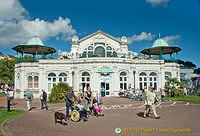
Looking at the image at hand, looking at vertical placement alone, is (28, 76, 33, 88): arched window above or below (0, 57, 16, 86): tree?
below

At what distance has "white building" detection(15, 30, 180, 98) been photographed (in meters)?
22.9

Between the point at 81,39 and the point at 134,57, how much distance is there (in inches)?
420

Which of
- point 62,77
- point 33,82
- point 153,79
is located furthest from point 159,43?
point 33,82

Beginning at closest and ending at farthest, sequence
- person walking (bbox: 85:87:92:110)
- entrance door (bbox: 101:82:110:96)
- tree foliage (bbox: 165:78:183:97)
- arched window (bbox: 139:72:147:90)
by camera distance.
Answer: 1. person walking (bbox: 85:87:92:110)
2. tree foliage (bbox: 165:78:183:97)
3. entrance door (bbox: 101:82:110:96)
4. arched window (bbox: 139:72:147:90)

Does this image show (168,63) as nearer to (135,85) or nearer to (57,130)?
(135,85)

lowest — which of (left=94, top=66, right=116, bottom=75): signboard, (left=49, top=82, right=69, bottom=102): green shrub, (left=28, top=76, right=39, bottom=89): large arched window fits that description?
(left=49, top=82, right=69, bottom=102): green shrub

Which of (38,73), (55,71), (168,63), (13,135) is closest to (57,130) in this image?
(13,135)

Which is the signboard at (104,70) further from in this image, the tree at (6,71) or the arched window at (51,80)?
the tree at (6,71)

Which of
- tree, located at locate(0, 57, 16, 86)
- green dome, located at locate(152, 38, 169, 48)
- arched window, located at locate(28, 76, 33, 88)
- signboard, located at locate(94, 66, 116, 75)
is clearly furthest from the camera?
tree, located at locate(0, 57, 16, 86)

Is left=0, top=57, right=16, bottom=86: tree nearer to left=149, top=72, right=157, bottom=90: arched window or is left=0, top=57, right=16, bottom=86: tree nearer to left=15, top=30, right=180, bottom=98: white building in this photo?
left=15, top=30, right=180, bottom=98: white building

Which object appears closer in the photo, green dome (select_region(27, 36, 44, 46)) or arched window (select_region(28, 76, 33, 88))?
arched window (select_region(28, 76, 33, 88))

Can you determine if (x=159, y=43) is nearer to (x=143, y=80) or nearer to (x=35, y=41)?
(x=143, y=80)

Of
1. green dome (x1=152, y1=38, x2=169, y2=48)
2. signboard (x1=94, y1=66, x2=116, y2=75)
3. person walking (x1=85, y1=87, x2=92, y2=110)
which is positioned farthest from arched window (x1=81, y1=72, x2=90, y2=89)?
green dome (x1=152, y1=38, x2=169, y2=48)

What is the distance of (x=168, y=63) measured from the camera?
2738 cm
